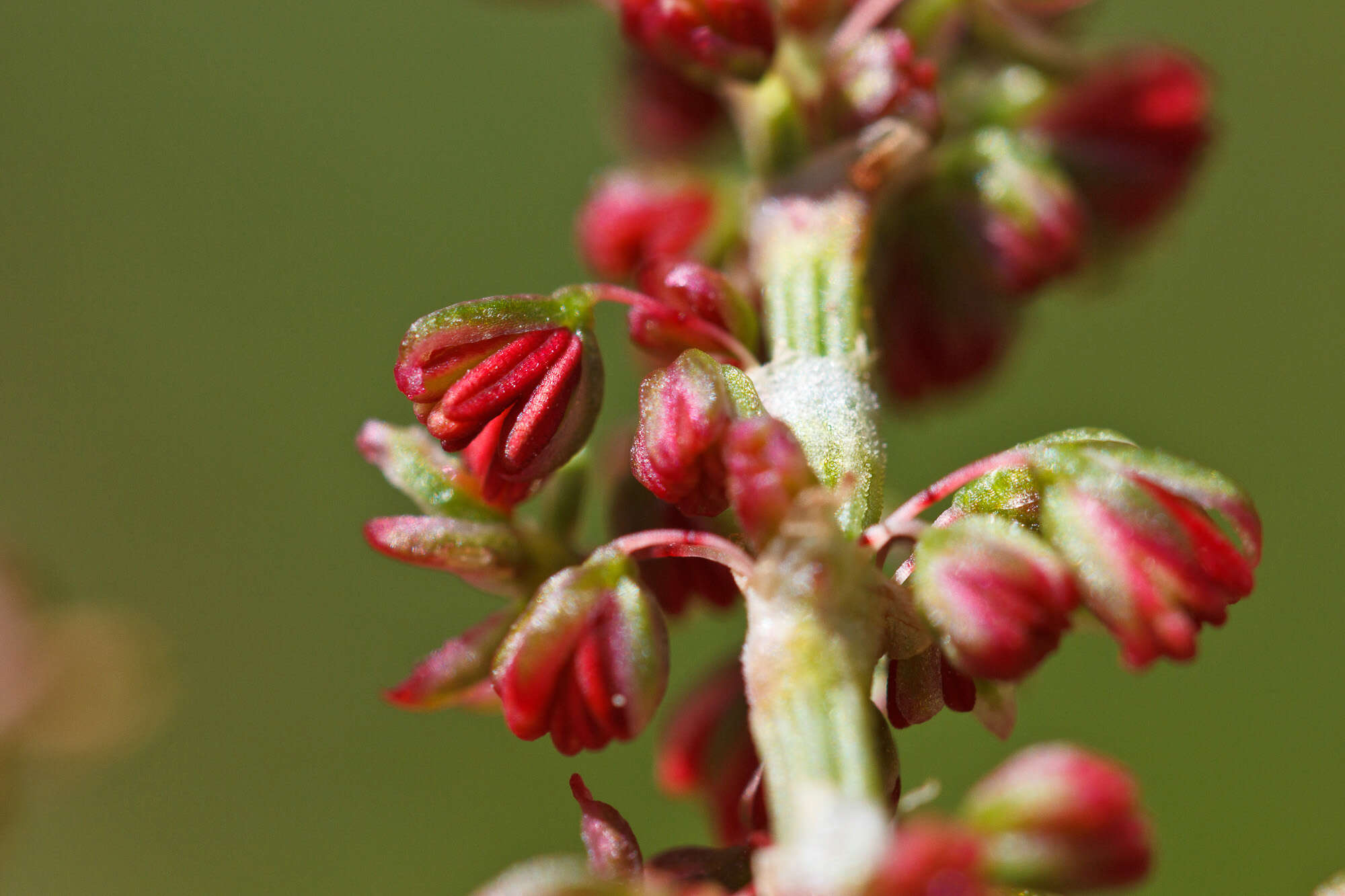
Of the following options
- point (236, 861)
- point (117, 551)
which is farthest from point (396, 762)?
point (117, 551)

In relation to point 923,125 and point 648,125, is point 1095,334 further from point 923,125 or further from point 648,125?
point 923,125

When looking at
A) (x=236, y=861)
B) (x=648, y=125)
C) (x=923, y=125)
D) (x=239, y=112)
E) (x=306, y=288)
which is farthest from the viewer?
(x=239, y=112)

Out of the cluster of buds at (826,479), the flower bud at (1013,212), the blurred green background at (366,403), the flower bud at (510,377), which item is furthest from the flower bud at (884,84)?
the blurred green background at (366,403)

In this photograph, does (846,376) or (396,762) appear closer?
(846,376)

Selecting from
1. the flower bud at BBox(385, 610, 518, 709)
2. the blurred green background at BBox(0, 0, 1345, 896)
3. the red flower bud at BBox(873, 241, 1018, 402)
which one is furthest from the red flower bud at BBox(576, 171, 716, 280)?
the blurred green background at BBox(0, 0, 1345, 896)

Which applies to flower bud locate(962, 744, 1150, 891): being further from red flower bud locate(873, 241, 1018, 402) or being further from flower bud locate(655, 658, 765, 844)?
red flower bud locate(873, 241, 1018, 402)

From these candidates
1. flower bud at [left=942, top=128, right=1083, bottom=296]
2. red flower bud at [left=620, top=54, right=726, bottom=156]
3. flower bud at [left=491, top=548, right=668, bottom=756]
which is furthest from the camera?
red flower bud at [left=620, top=54, right=726, bottom=156]

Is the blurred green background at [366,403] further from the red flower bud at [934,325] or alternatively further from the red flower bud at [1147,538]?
the red flower bud at [1147,538]
